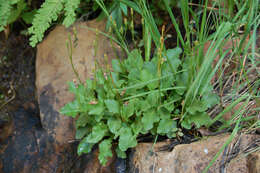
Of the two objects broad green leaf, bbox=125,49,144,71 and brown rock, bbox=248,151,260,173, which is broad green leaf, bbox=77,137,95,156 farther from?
brown rock, bbox=248,151,260,173

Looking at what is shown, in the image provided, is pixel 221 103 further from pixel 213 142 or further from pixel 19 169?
pixel 19 169

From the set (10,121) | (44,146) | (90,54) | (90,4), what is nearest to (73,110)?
(44,146)

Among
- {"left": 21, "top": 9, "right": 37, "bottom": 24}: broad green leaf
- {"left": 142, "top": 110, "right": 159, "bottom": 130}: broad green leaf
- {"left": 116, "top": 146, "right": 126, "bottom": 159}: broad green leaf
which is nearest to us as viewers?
{"left": 142, "top": 110, "right": 159, "bottom": 130}: broad green leaf

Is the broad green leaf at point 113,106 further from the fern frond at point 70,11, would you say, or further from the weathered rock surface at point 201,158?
the fern frond at point 70,11

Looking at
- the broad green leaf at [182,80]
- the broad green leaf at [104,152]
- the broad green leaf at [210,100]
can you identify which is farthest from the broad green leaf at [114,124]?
the broad green leaf at [210,100]

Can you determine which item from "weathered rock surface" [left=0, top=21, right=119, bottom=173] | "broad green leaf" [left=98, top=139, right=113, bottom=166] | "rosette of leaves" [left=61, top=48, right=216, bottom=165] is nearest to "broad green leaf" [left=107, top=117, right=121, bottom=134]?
"rosette of leaves" [left=61, top=48, right=216, bottom=165]

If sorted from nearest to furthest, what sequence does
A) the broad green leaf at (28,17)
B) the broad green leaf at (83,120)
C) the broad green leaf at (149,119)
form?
the broad green leaf at (149,119), the broad green leaf at (83,120), the broad green leaf at (28,17)

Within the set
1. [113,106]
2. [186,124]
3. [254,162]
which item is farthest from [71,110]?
[254,162]
